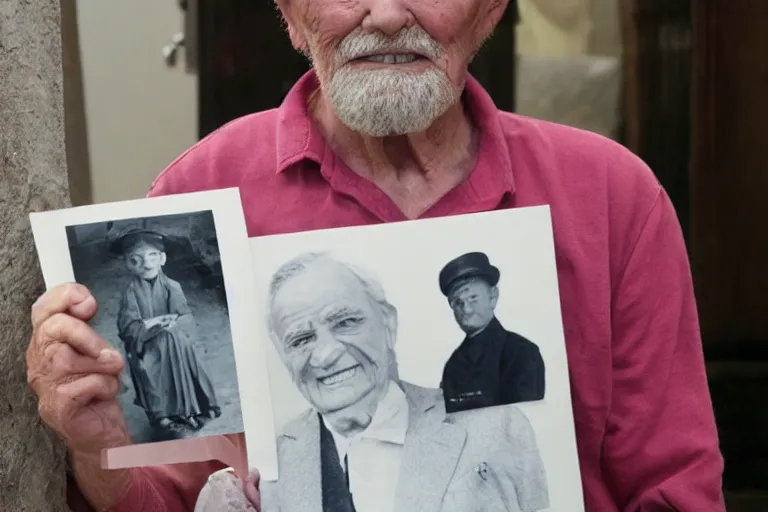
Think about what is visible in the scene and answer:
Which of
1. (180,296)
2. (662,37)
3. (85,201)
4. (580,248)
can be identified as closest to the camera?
(180,296)

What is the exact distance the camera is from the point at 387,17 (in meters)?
→ 0.82

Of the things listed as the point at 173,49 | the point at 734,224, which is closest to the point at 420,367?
the point at 173,49

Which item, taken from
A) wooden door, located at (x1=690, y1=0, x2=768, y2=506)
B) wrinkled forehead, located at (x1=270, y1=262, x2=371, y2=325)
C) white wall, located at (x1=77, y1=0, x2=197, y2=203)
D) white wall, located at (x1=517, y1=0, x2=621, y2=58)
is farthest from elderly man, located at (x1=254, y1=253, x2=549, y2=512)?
wooden door, located at (x1=690, y1=0, x2=768, y2=506)

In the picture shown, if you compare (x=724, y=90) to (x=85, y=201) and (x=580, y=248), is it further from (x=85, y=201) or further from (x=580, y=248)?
(x=85, y=201)

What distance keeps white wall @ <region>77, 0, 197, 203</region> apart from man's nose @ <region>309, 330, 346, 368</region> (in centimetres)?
82

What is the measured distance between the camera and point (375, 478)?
79 cm

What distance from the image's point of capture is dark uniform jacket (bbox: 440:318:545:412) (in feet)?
2.64

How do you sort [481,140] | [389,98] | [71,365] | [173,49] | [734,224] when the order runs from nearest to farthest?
1. [71,365]
2. [389,98]
3. [481,140]
4. [173,49]
5. [734,224]

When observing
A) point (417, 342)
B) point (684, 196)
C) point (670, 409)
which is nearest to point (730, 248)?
point (684, 196)

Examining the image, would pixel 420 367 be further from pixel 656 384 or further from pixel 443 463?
pixel 656 384

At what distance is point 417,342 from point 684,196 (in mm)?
1066

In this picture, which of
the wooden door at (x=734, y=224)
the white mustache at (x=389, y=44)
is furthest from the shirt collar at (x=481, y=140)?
the wooden door at (x=734, y=224)

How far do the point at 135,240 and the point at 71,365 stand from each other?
11 cm

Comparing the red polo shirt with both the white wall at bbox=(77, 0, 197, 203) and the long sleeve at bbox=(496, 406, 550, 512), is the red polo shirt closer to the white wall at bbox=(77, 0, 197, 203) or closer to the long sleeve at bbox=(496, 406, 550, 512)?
the long sleeve at bbox=(496, 406, 550, 512)
